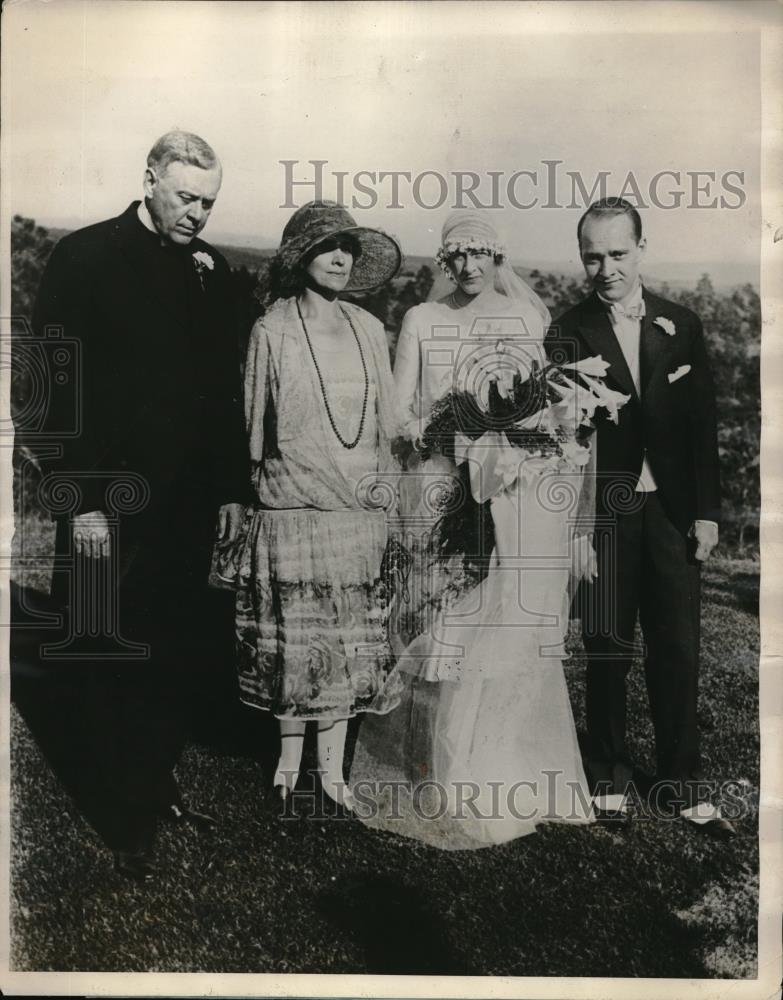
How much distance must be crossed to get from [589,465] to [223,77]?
5.96ft

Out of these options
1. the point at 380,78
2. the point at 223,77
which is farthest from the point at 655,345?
the point at 223,77

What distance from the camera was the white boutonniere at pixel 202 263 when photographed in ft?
11.0

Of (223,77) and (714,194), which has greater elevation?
(223,77)

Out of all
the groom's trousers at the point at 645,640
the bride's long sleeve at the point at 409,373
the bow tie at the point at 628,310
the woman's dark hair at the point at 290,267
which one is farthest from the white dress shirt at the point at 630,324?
the woman's dark hair at the point at 290,267

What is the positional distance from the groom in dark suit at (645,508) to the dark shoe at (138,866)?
5.02 feet

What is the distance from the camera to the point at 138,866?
3.38 m

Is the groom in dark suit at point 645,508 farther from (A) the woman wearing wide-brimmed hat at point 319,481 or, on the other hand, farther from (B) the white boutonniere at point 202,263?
(B) the white boutonniere at point 202,263

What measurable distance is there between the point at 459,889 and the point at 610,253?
87.1 inches

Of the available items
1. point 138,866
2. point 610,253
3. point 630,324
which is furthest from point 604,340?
point 138,866

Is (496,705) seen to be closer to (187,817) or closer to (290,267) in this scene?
(187,817)

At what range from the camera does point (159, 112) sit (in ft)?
11.1

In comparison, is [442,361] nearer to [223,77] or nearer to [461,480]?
[461,480]

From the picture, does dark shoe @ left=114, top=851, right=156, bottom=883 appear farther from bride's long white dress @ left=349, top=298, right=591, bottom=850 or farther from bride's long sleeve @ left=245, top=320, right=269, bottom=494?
bride's long sleeve @ left=245, top=320, right=269, bottom=494

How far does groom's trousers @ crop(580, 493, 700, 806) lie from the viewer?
3346mm
